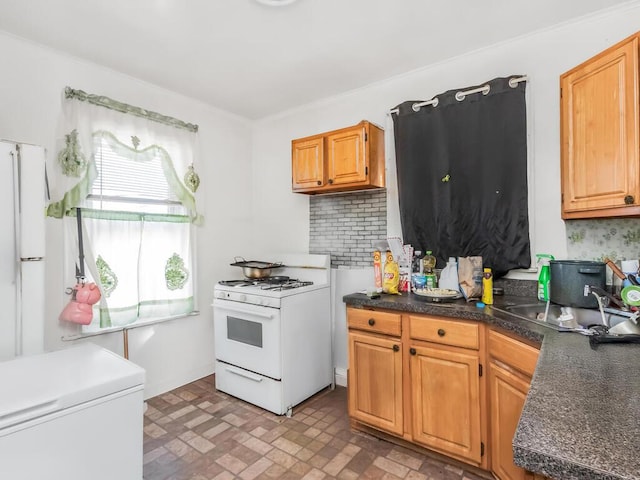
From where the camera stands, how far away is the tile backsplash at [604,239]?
1888 millimetres

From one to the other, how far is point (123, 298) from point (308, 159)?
1.83 meters

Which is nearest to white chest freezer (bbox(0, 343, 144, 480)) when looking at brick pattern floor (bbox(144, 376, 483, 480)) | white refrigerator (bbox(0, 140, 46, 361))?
white refrigerator (bbox(0, 140, 46, 361))

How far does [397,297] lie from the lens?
2279 mm

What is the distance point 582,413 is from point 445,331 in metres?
1.21

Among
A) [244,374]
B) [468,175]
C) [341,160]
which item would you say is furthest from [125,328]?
[468,175]

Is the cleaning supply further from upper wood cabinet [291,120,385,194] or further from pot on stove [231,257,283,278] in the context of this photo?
pot on stove [231,257,283,278]

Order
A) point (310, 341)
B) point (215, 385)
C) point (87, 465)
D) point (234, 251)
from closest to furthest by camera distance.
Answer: point (87, 465) < point (310, 341) < point (215, 385) < point (234, 251)

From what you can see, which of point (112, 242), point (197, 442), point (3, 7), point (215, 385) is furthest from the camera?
point (215, 385)

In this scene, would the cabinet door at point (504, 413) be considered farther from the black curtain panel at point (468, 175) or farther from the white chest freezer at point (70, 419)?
the white chest freezer at point (70, 419)

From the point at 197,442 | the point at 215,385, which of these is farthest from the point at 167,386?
the point at 197,442

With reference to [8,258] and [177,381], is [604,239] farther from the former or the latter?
[177,381]

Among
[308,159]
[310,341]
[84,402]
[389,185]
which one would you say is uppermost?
[308,159]

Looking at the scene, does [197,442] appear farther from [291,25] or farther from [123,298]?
[291,25]

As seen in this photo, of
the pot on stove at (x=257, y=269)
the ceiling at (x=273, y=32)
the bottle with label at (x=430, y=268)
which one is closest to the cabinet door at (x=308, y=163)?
the ceiling at (x=273, y=32)
